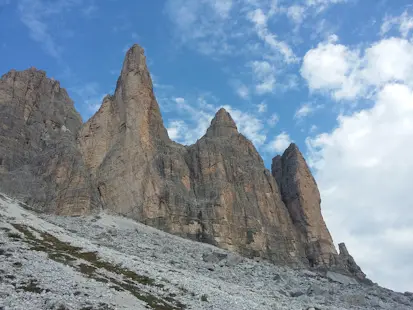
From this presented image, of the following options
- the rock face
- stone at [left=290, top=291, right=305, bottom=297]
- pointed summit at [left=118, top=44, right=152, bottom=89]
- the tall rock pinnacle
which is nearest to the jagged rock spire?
pointed summit at [left=118, top=44, right=152, bottom=89]

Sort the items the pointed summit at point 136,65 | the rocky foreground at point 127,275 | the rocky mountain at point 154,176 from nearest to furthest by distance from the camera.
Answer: the rocky foreground at point 127,275, the rocky mountain at point 154,176, the pointed summit at point 136,65

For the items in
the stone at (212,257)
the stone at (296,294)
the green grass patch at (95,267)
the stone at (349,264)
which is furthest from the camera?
the stone at (349,264)

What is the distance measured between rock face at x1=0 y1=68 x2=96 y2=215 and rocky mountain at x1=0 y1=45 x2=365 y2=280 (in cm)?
26

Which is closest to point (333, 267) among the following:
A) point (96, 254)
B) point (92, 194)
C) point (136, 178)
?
point (136, 178)

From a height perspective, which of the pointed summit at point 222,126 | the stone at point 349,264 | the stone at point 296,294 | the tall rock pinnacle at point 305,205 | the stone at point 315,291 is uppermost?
the pointed summit at point 222,126

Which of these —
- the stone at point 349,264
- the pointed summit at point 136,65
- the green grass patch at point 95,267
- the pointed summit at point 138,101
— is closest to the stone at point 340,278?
the stone at point 349,264

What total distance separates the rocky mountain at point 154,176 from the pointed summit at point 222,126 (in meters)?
0.30

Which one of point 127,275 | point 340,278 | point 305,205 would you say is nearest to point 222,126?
point 305,205

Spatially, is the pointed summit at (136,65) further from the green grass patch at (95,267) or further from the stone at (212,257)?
the green grass patch at (95,267)

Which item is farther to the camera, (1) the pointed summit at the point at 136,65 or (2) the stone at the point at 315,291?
(1) the pointed summit at the point at 136,65

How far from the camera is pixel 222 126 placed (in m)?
Result: 128

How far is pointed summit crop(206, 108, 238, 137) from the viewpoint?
415ft

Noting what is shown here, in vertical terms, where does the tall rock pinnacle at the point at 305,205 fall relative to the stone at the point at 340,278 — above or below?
above

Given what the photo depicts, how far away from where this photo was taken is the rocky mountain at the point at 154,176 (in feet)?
305
